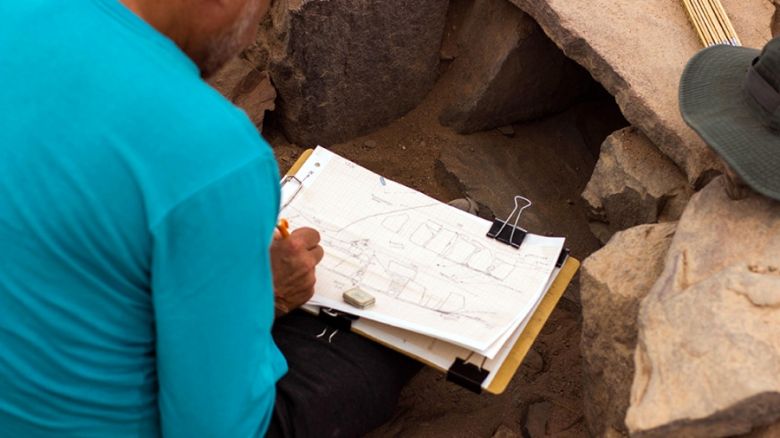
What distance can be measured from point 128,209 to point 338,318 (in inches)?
30.9

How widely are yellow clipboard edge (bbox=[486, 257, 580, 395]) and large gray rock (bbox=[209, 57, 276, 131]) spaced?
1150 mm

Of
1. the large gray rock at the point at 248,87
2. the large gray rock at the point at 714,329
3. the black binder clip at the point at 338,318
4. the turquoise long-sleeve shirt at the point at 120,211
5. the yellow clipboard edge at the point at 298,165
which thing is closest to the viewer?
the turquoise long-sleeve shirt at the point at 120,211

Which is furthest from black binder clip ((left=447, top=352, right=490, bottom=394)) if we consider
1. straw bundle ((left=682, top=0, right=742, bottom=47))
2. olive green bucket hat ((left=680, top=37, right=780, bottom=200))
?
straw bundle ((left=682, top=0, right=742, bottom=47))

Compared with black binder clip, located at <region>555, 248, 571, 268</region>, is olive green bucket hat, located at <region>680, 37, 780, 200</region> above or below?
above

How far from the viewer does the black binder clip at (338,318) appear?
6.12 ft

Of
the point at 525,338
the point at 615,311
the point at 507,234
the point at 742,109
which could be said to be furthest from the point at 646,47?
the point at 525,338

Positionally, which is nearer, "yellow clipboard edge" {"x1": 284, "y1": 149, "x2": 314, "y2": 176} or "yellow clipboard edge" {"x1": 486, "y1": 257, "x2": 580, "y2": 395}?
"yellow clipboard edge" {"x1": 486, "y1": 257, "x2": 580, "y2": 395}

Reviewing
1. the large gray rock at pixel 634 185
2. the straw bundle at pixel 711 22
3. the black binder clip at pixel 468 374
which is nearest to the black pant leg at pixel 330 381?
the black binder clip at pixel 468 374

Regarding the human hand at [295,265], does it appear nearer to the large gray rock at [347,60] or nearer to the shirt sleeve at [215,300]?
the shirt sleeve at [215,300]

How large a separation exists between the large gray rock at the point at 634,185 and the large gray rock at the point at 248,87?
98cm

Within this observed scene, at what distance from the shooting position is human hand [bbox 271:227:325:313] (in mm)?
1794

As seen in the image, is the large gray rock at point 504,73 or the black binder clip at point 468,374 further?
the large gray rock at point 504,73

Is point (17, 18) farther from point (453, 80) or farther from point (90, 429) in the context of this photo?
point (453, 80)

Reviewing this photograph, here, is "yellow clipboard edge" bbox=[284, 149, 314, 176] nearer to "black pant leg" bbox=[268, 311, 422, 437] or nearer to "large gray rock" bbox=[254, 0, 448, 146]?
"black pant leg" bbox=[268, 311, 422, 437]
